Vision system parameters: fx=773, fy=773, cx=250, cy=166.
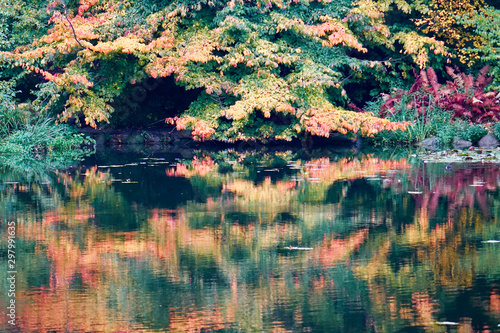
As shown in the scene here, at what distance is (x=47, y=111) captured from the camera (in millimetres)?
20016

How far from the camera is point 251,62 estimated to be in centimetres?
1884

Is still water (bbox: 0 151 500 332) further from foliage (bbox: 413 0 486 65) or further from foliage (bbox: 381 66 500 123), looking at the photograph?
foliage (bbox: 413 0 486 65)

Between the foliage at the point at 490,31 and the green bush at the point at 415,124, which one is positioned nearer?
the green bush at the point at 415,124

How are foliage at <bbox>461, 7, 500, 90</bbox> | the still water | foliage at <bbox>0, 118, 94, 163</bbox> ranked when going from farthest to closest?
1. foliage at <bbox>461, 7, 500, 90</bbox>
2. foliage at <bbox>0, 118, 94, 163</bbox>
3. the still water

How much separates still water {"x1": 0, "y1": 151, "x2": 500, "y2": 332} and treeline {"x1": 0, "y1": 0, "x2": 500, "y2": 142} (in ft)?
23.9

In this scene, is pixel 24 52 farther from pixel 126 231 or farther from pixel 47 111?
pixel 126 231

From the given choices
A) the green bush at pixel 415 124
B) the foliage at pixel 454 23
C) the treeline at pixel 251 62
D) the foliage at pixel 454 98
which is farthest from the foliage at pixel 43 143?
the foliage at pixel 454 23

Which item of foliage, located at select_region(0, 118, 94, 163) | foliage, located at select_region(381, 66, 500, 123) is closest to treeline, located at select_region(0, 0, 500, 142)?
foliage, located at select_region(381, 66, 500, 123)

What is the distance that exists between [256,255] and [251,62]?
41.8ft

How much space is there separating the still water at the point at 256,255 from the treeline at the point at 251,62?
729cm

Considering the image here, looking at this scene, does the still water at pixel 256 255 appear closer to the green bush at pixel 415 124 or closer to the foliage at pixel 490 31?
the green bush at pixel 415 124

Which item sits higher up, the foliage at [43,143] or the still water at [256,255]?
the foliage at [43,143]

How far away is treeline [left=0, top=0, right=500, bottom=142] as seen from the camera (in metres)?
18.9

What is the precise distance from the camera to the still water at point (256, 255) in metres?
4.89
